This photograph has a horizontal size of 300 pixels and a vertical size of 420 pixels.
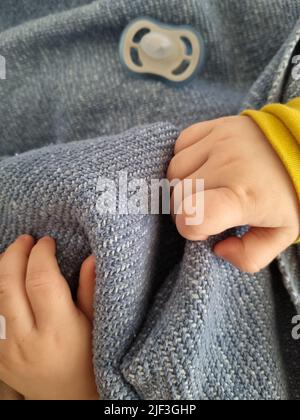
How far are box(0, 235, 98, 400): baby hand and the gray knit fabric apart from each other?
0.03 meters

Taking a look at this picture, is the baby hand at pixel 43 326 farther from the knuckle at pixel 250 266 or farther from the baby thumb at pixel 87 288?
the knuckle at pixel 250 266

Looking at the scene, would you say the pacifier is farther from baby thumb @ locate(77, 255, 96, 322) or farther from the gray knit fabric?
baby thumb @ locate(77, 255, 96, 322)

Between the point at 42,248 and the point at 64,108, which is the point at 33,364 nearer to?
the point at 42,248

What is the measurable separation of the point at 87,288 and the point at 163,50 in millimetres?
334

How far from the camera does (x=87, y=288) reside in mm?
424

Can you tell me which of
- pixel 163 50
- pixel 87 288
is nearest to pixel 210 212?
pixel 87 288

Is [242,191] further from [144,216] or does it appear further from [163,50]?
[163,50]

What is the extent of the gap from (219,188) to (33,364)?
25 centimetres

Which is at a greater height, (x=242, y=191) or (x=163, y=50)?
(x=163, y=50)

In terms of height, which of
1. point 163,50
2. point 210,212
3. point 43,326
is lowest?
point 43,326

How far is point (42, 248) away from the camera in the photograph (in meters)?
0.42

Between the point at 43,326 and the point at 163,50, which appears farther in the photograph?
the point at 163,50

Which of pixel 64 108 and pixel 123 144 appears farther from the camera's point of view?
pixel 64 108

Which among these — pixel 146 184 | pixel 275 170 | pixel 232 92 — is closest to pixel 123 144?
pixel 146 184
